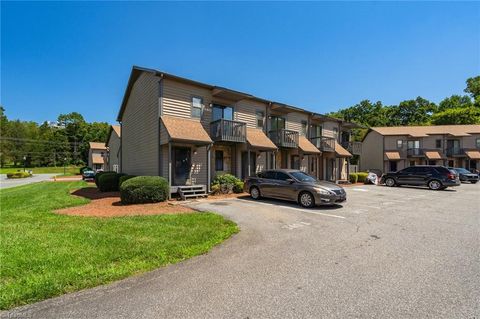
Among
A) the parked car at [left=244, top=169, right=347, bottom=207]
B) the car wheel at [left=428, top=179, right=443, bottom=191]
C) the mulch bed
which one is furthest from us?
the car wheel at [left=428, top=179, right=443, bottom=191]

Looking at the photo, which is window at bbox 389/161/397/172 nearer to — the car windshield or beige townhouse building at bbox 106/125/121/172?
the car windshield

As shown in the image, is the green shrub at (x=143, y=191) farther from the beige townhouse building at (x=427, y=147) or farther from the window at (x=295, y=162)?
the beige townhouse building at (x=427, y=147)

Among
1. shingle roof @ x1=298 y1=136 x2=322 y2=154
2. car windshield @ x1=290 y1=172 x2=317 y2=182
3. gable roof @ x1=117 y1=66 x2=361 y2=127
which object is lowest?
car windshield @ x1=290 y1=172 x2=317 y2=182

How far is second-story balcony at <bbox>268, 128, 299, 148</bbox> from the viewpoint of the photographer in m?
18.7

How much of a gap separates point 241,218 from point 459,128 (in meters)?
47.9

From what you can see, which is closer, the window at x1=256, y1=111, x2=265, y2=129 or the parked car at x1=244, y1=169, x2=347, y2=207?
the parked car at x1=244, y1=169, x2=347, y2=207

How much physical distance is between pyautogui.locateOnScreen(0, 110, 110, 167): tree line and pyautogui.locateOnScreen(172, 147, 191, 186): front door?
72806mm

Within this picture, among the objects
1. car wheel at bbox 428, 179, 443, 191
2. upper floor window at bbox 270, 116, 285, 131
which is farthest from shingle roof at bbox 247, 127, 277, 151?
car wheel at bbox 428, 179, 443, 191

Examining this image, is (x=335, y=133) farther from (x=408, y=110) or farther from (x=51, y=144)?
(x=51, y=144)

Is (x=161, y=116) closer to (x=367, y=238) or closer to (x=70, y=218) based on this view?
(x=70, y=218)

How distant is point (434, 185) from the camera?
733 inches

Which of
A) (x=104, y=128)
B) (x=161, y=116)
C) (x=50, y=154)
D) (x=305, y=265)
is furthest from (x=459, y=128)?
(x=50, y=154)

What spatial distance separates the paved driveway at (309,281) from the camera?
3.02 metres

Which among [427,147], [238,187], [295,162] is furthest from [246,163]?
[427,147]
